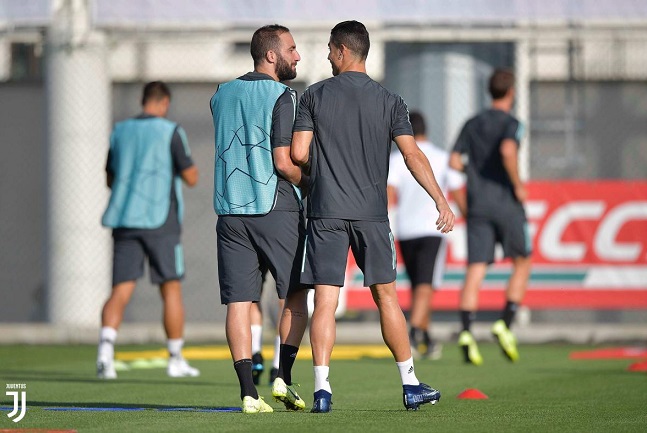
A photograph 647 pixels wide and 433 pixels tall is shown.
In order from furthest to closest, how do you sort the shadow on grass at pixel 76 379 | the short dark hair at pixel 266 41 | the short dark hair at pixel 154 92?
the short dark hair at pixel 154 92 < the shadow on grass at pixel 76 379 < the short dark hair at pixel 266 41

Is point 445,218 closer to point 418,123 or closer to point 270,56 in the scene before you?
point 270,56

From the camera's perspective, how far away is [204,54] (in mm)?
16875

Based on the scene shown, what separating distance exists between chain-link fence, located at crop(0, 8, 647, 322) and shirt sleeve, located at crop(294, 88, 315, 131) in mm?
7745

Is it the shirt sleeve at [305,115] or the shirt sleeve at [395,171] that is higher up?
the shirt sleeve at [305,115]

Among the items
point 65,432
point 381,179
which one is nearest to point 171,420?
point 65,432

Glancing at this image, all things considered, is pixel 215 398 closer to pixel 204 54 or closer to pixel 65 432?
pixel 65 432

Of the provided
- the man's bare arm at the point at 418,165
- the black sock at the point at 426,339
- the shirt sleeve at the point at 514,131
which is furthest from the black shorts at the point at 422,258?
the man's bare arm at the point at 418,165

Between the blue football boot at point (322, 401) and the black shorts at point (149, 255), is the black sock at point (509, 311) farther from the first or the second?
the blue football boot at point (322, 401)

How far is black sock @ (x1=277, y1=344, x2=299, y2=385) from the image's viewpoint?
726 cm

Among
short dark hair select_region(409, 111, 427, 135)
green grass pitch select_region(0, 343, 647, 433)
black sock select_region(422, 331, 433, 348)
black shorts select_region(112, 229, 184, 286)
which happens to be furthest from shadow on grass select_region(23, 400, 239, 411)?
short dark hair select_region(409, 111, 427, 135)

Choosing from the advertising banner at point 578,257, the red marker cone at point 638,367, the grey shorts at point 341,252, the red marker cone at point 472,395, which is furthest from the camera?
the advertising banner at point 578,257

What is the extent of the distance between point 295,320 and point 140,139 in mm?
3292

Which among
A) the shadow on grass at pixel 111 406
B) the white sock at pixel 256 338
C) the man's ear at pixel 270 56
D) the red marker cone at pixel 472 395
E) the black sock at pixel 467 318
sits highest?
the man's ear at pixel 270 56

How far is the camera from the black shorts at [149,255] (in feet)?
33.7
